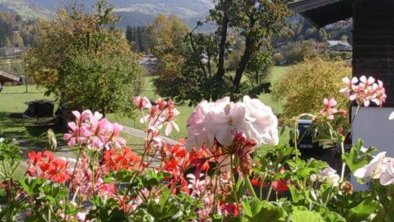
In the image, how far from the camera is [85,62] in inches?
928

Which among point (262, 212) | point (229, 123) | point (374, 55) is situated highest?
point (229, 123)

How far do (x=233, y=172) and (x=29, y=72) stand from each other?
32.3 m

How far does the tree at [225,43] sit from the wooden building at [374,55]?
1289 centimetres

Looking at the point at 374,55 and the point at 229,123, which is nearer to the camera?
the point at 229,123

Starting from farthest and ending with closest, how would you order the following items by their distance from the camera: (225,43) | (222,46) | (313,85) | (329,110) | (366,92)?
(225,43) → (222,46) → (313,85) → (366,92) → (329,110)

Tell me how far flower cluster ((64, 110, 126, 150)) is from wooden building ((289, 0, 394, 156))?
7040mm

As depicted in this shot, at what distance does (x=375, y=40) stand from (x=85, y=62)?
54.2 ft

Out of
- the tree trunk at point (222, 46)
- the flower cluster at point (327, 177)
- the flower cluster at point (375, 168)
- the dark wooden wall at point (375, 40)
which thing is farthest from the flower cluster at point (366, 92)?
the tree trunk at point (222, 46)

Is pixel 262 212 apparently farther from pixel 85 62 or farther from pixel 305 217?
pixel 85 62

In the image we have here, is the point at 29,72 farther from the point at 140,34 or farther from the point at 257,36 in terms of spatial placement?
the point at 140,34

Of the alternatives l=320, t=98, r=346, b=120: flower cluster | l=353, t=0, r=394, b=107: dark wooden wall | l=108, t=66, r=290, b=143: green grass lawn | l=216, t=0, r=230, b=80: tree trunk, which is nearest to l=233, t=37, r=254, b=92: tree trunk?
l=216, t=0, r=230, b=80: tree trunk

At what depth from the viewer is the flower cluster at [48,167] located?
175cm

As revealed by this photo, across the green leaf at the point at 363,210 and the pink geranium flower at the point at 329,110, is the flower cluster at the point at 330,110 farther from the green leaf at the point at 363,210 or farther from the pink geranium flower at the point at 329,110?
the green leaf at the point at 363,210

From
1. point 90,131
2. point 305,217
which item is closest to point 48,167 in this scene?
point 90,131
